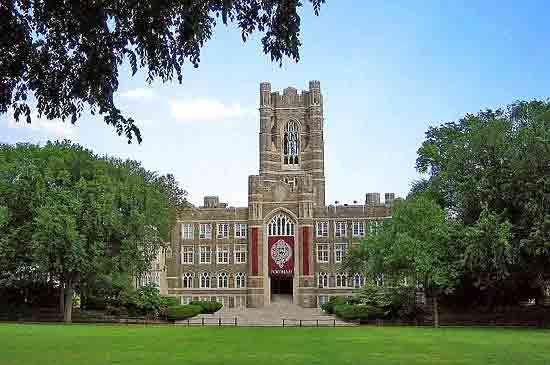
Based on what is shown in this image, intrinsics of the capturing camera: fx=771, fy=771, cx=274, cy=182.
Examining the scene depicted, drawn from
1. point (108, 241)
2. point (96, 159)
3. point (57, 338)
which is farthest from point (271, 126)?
point (57, 338)

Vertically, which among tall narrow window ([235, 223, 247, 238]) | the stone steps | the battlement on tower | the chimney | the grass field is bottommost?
the stone steps

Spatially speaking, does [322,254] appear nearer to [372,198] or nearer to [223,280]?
[372,198]

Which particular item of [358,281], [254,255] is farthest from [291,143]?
[358,281]

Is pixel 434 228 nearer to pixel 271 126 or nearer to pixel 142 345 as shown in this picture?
pixel 142 345

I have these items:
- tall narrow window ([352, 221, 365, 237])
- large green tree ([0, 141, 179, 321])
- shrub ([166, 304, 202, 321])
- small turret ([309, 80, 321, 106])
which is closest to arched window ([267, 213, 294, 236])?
tall narrow window ([352, 221, 365, 237])

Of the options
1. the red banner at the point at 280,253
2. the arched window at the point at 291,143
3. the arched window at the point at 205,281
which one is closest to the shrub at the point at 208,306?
the red banner at the point at 280,253

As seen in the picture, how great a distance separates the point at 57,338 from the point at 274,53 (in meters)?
23.4

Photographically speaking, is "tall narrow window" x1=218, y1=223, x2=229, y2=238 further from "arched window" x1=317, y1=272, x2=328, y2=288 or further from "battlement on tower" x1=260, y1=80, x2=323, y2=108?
"battlement on tower" x1=260, y1=80, x2=323, y2=108

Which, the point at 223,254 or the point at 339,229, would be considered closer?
the point at 339,229

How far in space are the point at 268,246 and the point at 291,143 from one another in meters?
21.3

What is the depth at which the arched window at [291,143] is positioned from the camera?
105 m

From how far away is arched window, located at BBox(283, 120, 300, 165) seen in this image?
105 m

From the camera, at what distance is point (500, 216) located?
46406 millimetres

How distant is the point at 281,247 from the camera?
8819cm
